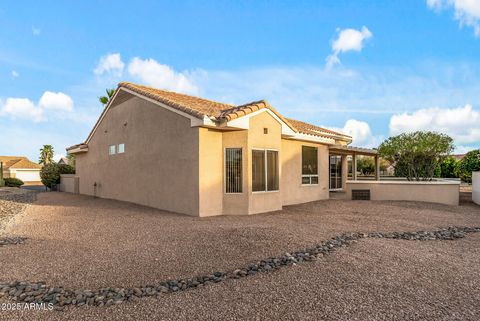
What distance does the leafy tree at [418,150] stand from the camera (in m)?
18.2

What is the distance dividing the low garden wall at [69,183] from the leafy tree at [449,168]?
1497 inches

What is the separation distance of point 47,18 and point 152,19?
5.22 meters

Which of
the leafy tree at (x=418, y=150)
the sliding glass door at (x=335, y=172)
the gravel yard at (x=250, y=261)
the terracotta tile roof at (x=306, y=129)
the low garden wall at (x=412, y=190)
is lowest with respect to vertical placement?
the gravel yard at (x=250, y=261)

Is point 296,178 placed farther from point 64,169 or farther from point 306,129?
point 64,169

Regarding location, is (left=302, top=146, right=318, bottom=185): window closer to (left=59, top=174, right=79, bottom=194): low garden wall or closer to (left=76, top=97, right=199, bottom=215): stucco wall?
(left=76, top=97, right=199, bottom=215): stucco wall

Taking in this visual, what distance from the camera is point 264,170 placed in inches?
485

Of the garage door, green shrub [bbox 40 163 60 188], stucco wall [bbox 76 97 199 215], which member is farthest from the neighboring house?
stucco wall [bbox 76 97 199 215]

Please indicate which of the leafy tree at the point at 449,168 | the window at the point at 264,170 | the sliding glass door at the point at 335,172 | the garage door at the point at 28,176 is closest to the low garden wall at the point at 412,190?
the sliding glass door at the point at 335,172

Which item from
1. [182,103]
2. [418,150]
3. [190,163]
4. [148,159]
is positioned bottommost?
[190,163]

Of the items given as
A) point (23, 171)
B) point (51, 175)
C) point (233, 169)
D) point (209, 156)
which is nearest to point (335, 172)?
point (233, 169)

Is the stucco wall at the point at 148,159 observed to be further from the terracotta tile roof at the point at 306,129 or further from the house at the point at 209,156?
A: the terracotta tile roof at the point at 306,129

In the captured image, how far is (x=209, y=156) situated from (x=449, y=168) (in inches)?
1283

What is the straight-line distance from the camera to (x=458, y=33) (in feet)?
46.9

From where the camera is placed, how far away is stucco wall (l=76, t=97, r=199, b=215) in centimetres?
1169
